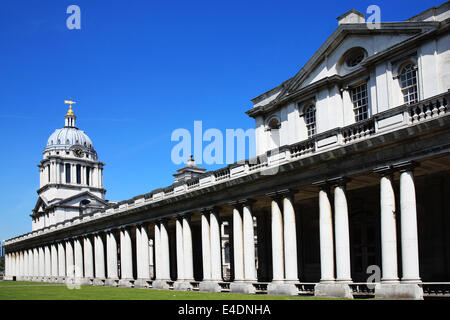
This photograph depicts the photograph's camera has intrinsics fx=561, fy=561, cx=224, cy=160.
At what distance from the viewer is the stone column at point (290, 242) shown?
104 ft

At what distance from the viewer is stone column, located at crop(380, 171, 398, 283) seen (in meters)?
25.5

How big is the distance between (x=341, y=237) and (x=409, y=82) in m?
9.63

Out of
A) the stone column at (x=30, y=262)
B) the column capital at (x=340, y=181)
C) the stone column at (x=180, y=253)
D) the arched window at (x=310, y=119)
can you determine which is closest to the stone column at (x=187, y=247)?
the stone column at (x=180, y=253)

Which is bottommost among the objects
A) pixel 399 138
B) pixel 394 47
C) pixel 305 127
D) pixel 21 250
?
pixel 21 250

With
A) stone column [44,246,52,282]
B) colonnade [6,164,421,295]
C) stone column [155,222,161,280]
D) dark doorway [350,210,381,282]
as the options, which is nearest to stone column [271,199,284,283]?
colonnade [6,164,421,295]

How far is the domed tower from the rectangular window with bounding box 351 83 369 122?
71.4 meters

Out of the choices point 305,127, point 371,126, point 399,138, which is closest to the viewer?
point 399,138

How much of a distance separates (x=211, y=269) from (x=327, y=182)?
13.3 m

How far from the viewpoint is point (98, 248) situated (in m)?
59.3

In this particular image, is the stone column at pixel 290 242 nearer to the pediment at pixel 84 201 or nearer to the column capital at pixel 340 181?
the column capital at pixel 340 181

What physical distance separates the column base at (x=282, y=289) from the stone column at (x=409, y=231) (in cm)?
771

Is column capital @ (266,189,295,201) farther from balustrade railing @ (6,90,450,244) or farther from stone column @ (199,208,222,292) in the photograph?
stone column @ (199,208,222,292)

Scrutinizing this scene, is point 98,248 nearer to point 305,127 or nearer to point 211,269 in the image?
point 211,269
